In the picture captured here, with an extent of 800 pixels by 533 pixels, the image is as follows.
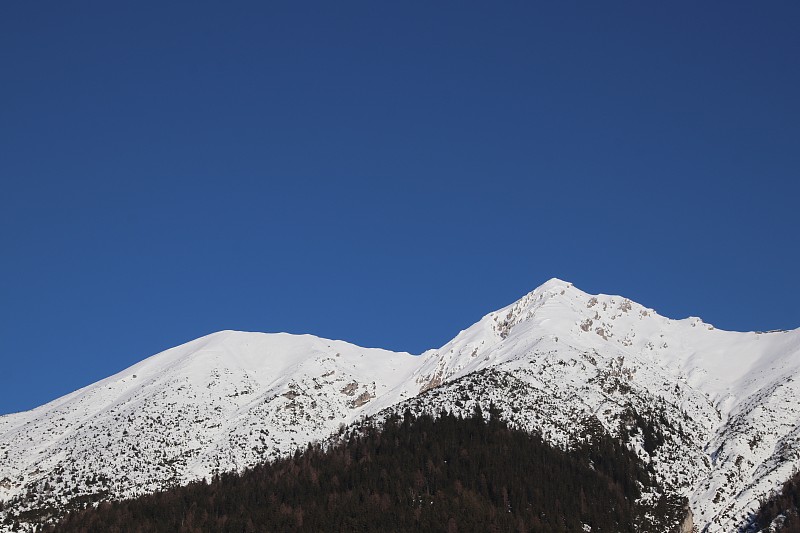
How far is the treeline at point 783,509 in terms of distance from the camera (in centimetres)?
13325

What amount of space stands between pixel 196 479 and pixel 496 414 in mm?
68788

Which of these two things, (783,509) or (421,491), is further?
(421,491)

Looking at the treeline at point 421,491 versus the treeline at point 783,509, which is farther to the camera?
the treeline at point 421,491

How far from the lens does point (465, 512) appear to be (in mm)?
146375

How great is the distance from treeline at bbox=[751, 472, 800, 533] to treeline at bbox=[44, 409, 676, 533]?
609 inches

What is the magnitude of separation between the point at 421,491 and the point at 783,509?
203ft

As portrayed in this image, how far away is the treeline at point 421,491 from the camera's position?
147 meters

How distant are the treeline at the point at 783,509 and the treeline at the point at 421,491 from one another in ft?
50.8

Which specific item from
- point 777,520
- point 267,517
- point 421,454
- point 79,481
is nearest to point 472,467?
point 421,454

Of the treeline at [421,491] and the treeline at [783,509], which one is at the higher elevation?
the treeline at [421,491]

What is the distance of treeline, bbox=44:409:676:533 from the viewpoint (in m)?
147

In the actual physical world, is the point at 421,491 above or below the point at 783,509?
above

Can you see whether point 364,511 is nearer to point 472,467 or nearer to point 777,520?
point 472,467

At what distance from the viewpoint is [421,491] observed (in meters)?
154
